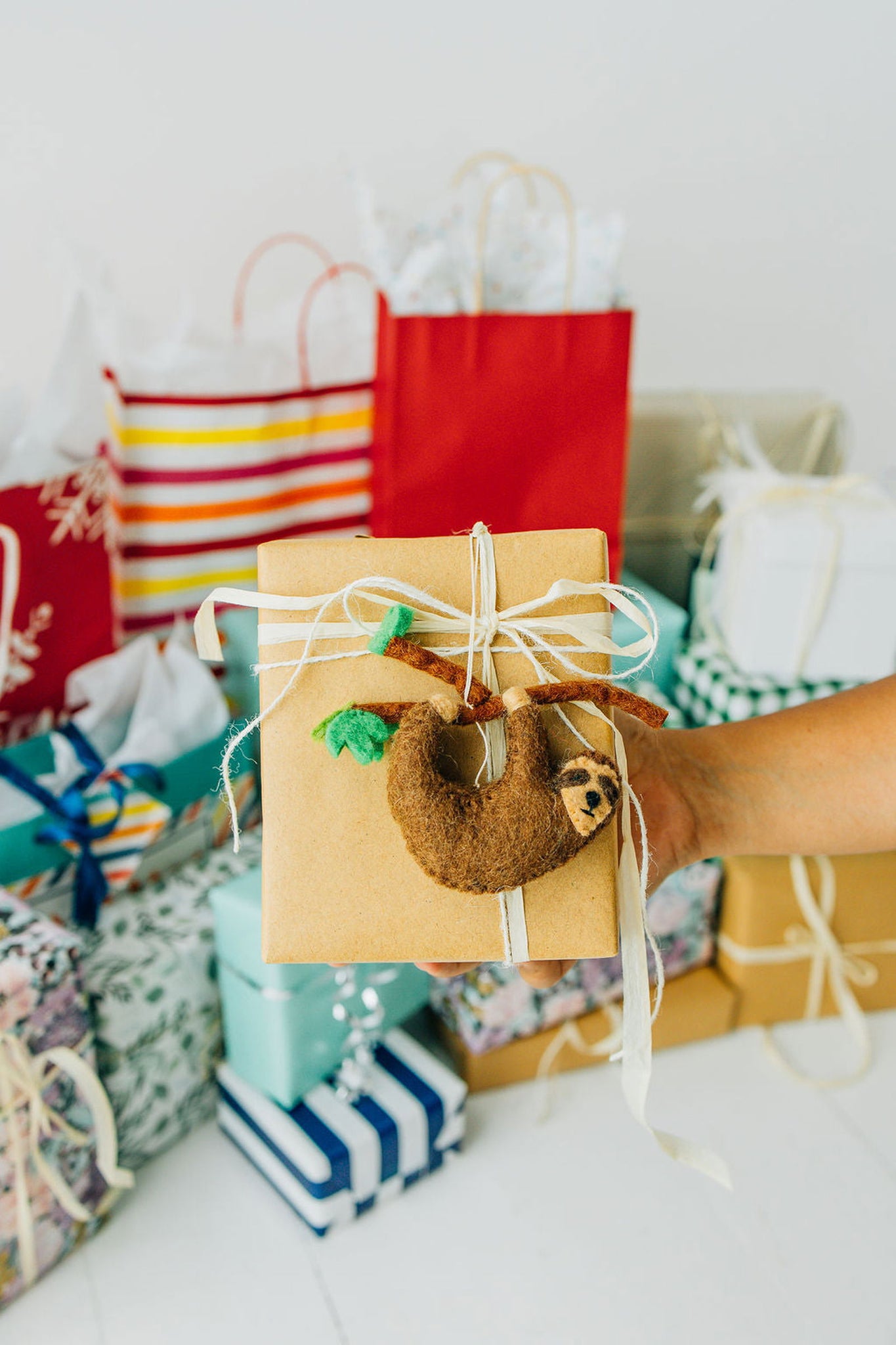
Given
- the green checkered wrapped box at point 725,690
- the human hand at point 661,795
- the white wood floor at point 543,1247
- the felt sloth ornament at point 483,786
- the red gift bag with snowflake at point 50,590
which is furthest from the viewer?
the green checkered wrapped box at point 725,690

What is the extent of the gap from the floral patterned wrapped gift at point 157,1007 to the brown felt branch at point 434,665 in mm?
576

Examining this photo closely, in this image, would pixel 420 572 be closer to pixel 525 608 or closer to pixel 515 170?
pixel 525 608

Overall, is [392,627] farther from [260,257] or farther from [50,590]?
[260,257]

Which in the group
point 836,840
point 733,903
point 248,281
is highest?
point 248,281

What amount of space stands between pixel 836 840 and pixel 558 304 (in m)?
0.65

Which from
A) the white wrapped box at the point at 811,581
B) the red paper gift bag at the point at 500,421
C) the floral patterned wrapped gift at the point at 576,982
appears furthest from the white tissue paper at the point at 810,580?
the floral patterned wrapped gift at the point at 576,982

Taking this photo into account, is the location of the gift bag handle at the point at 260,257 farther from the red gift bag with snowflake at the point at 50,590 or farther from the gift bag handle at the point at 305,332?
the red gift bag with snowflake at the point at 50,590

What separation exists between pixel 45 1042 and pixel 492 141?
1215 mm

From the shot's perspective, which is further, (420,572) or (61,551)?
(61,551)

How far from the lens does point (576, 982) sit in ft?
3.64

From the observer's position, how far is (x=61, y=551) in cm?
100

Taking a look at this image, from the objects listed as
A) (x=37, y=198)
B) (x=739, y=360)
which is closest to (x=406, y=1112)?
(x=37, y=198)

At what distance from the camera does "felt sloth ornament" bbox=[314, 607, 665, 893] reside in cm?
50

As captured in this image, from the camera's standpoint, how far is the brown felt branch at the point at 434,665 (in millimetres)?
513
